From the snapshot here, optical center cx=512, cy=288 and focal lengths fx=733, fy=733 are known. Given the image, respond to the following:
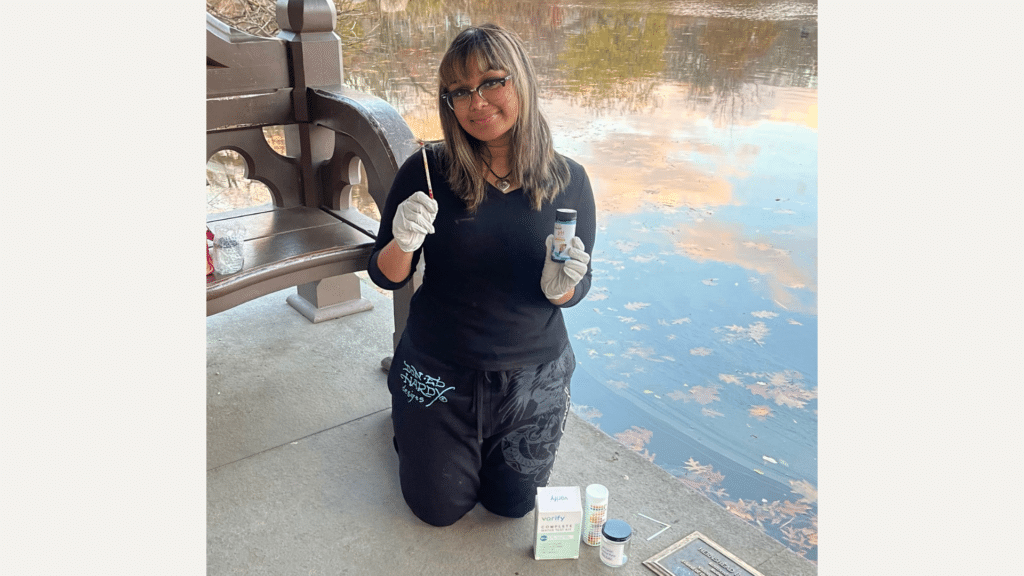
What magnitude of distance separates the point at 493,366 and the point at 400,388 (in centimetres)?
33

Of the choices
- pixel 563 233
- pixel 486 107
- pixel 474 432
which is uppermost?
pixel 486 107

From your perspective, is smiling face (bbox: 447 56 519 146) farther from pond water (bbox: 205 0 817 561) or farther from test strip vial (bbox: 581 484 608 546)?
pond water (bbox: 205 0 817 561)

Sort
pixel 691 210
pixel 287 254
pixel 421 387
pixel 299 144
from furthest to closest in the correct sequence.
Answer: pixel 691 210
pixel 299 144
pixel 287 254
pixel 421 387

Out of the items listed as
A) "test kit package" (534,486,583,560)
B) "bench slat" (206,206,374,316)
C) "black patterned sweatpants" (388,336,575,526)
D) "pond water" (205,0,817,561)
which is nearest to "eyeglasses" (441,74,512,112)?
"black patterned sweatpants" (388,336,575,526)

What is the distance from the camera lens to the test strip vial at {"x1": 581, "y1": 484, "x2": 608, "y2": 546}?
1.98 meters

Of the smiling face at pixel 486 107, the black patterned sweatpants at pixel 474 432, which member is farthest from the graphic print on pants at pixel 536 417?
the smiling face at pixel 486 107

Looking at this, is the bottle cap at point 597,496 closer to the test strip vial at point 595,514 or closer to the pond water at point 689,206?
the test strip vial at point 595,514

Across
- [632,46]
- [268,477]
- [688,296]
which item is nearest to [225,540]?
[268,477]

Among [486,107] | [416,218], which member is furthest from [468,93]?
[416,218]

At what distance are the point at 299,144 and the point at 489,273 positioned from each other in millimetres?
1341

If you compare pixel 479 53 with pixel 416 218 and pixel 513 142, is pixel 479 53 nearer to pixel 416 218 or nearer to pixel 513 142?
pixel 513 142

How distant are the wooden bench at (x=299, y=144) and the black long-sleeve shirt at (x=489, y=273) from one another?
465 mm

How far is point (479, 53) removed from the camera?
5.84 ft

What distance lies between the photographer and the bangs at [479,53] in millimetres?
1779
